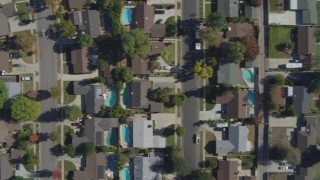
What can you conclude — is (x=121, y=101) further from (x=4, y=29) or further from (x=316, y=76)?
(x=316, y=76)

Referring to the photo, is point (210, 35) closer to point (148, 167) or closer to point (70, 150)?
point (148, 167)

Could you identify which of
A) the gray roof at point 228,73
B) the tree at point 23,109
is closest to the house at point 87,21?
the tree at point 23,109

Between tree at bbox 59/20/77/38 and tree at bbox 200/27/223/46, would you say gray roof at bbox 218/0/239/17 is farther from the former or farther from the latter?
tree at bbox 59/20/77/38

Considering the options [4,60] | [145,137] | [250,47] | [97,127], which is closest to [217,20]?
[250,47]

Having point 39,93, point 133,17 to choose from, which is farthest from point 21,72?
point 133,17

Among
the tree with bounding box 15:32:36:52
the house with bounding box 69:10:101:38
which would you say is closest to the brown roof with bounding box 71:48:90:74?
the house with bounding box 69:10:101:38

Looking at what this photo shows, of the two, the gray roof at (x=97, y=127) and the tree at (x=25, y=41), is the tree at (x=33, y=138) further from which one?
the tree at (x=25, y=41)
